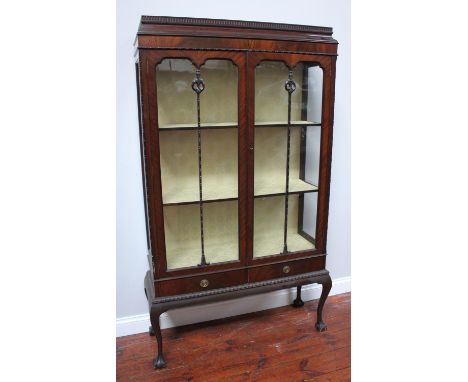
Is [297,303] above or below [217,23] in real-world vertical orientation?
→ below

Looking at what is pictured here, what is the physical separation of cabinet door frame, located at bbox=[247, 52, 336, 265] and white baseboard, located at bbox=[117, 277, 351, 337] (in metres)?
0.51

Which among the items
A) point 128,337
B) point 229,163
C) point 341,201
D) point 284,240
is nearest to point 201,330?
point 128,337

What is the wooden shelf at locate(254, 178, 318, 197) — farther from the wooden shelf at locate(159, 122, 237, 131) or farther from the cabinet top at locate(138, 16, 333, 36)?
the cabinet top at locate(138, 16, 333, 36)

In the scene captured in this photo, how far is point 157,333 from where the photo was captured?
1.60m

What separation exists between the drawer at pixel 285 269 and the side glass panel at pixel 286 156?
63mm

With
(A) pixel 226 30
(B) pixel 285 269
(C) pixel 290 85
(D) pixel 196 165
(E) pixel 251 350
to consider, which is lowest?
(E) pixel 251 350

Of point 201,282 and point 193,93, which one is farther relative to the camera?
point 201,282

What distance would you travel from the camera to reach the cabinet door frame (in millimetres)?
1502

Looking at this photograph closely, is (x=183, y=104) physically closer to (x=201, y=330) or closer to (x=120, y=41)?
(x=120, y=41)

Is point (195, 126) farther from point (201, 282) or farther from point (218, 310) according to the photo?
point (218, 310)

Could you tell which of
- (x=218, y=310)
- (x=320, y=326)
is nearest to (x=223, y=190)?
(x=218, y=310)

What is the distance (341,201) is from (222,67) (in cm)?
117

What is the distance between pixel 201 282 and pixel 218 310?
51 centimetres

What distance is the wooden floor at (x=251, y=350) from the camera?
1638mm
